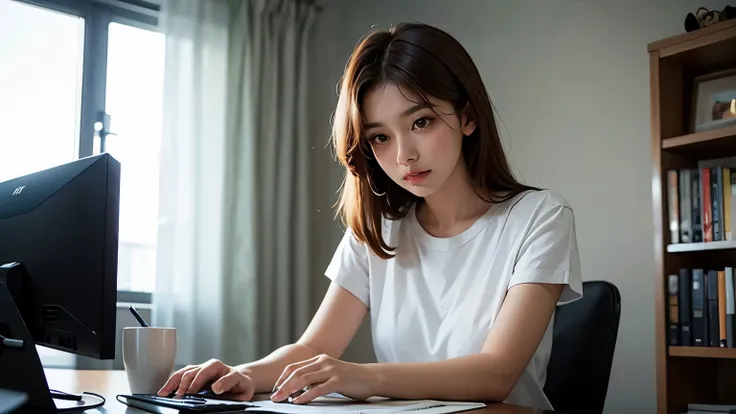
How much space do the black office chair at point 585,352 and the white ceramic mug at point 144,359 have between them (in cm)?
70

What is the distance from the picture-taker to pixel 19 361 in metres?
0.88

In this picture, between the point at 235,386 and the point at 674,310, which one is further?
the point at 674,310

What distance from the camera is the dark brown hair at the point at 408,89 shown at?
1.27 metres

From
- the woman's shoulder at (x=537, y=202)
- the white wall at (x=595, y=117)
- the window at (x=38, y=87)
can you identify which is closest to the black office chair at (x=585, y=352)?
the woman's shoulder at (x=537, y=202)

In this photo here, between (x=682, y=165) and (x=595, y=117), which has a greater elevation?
(x=595, y=117)

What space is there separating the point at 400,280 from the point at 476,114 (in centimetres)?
36

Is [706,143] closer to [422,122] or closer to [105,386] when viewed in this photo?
[422,122]

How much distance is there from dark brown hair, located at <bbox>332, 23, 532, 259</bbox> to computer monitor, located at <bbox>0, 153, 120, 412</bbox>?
0.52 meters

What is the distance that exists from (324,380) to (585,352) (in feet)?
1.97

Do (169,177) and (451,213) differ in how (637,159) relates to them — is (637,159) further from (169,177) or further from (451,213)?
(169,177)

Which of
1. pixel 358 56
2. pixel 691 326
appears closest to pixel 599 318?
pixel 358 56

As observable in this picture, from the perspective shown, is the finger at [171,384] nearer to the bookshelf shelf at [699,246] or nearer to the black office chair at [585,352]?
the black office chair at [585,352]

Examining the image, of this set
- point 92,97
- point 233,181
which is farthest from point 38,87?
point 233,181

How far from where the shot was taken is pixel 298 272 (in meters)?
3.20
